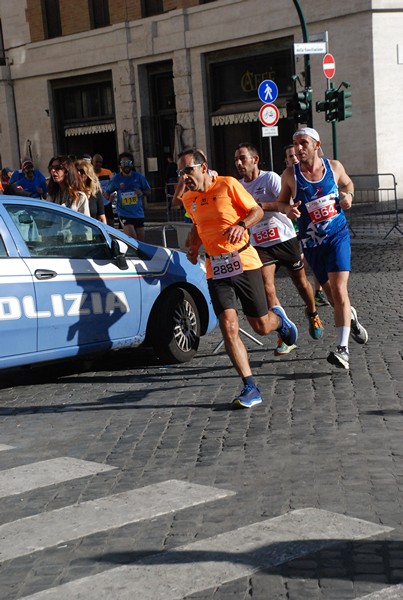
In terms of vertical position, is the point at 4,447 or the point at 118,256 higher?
the point at 118,256

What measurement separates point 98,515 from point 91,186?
27.8 feet

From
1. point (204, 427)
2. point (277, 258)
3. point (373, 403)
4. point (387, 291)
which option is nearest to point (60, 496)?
point (204, 427)

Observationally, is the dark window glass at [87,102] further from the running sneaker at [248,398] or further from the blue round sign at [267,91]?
the running sneaker at [248,398]

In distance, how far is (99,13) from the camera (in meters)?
39.2

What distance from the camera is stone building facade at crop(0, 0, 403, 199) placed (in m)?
30.6

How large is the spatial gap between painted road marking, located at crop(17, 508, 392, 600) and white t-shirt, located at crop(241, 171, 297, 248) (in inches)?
194

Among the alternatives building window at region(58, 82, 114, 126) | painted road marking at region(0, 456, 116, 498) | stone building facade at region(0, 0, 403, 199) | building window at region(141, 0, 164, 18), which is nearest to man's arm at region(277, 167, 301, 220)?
painted road marking at region(0, 456, 116, 498)

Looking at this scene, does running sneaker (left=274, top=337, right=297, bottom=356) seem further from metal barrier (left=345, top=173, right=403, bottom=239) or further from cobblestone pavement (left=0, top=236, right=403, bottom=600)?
metal barrier (left=345, top=173, right=403, bottom=239)

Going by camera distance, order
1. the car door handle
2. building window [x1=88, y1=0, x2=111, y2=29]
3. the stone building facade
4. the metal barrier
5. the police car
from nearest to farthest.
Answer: the police car
the car door handle
the metal barrier
the stone building facade
building window [x1=88, y1=0, x2=111, y2=29]

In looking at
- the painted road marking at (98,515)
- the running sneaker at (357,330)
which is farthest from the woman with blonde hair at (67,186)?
the painted road marking at (98,515)

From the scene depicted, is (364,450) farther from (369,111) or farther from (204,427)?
(369,111)

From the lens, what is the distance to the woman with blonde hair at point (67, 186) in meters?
12.5

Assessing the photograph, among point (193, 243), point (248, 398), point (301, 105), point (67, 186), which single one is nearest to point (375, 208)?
point (301, 105)

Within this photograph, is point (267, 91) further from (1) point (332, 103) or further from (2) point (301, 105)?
(1) point (332, 103)
